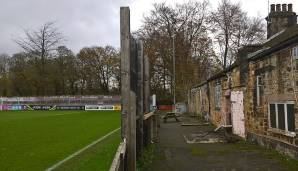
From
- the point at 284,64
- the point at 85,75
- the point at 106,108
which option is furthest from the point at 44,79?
A: the point at 284,64

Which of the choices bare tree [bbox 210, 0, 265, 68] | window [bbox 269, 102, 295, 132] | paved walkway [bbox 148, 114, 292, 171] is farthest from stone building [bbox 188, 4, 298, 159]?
bare tree [bbox 210, 0, 265, 68]

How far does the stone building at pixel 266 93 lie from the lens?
11.7 m

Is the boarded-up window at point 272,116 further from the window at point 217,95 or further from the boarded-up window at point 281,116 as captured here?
the window at point 217,95

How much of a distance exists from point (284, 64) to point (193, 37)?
43.1m

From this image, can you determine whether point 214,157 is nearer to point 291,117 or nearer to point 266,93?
point 291,117

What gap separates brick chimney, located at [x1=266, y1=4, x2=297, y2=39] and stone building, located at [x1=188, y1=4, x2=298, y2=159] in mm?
54

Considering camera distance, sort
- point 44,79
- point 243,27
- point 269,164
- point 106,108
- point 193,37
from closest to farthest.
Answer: point 269,164, point 243,27, point 193,37, point 106,108, point 44,79

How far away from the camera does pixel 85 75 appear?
75188 millimetres

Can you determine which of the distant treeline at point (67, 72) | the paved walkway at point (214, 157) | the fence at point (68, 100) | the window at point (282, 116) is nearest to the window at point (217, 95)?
the paved walkway at point (214, 157)

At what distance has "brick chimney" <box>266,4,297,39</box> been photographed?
915 inches

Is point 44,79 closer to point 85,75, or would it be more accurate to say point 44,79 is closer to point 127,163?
point 85,75

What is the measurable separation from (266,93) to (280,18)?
34.4ft

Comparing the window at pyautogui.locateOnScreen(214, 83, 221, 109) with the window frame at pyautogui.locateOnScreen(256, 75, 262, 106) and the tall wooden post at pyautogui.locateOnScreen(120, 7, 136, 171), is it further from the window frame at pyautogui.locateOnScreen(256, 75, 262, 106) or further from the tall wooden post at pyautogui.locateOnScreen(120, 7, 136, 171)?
the tall wooden post at pyautogui.locateOnScreen(120, 7, 136, 171)

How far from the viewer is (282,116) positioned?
41.5 feet
